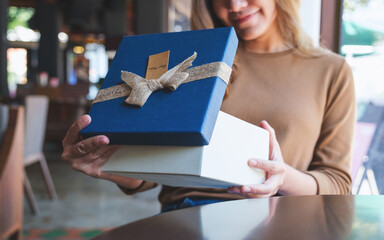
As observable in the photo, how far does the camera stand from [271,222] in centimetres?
45

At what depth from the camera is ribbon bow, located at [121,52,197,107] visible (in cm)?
61

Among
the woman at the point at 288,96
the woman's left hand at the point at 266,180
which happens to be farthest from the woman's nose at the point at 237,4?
the woman's left hand at the point at 266,180

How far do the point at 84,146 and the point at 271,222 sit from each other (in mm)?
343

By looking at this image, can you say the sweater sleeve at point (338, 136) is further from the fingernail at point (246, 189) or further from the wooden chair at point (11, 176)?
the wooden chair at point (11, 176)

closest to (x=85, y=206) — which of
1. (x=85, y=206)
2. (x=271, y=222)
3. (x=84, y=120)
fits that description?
(x=85, y=206)

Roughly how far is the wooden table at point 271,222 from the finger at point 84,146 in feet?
0.60

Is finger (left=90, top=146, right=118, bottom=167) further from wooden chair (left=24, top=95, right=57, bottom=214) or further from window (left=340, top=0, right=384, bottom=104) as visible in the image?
wooden chair (left=24, top=95, right=57, bottom=214)

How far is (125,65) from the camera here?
728 mm

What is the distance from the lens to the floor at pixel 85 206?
3047 millimetres

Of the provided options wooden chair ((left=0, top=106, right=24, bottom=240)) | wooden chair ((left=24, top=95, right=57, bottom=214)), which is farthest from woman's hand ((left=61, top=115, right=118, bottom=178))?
wooden chair ((left=24, top=95, right=57, bottom=214))

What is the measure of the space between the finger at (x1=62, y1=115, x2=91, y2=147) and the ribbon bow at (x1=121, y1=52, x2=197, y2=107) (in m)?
0.07

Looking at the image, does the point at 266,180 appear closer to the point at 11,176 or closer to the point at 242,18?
the point at 242,18

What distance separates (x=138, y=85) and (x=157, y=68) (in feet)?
0.20

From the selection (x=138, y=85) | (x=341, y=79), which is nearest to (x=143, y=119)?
(x=138, y=85)
